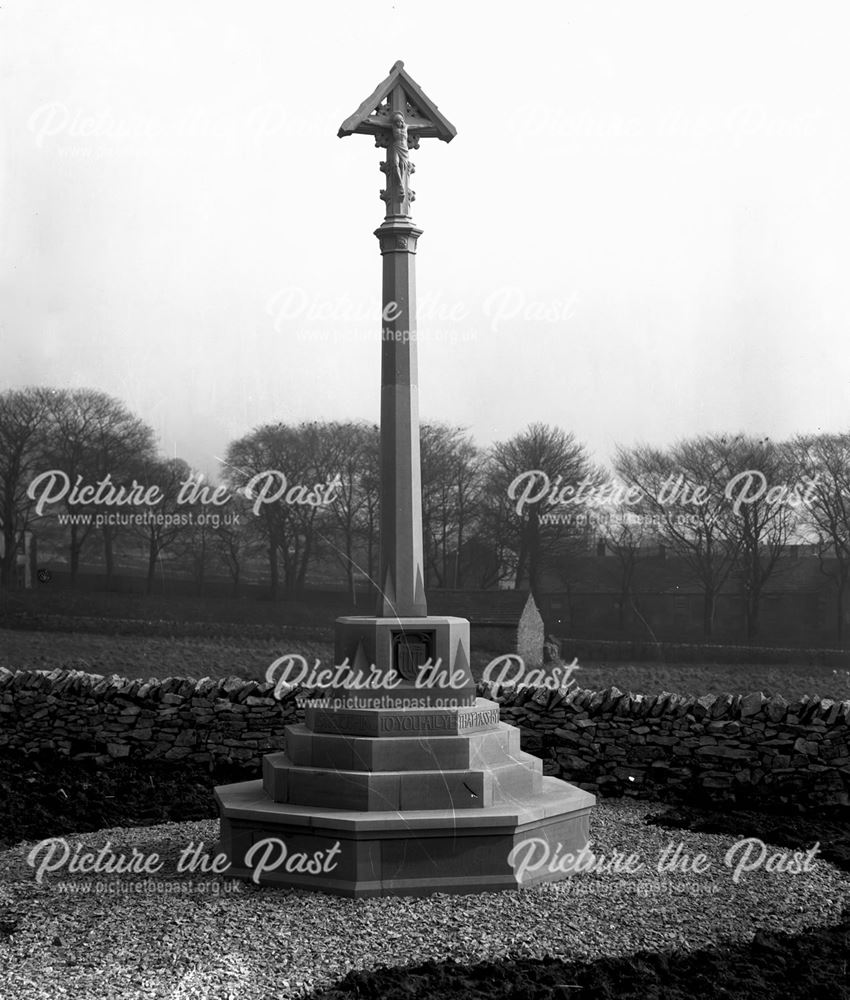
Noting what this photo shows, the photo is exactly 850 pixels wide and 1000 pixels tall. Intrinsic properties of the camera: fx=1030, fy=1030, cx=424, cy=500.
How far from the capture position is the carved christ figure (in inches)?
337

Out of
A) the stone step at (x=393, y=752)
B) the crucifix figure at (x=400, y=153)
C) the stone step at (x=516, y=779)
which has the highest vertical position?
the crucifix figure at (x=400, y=153)

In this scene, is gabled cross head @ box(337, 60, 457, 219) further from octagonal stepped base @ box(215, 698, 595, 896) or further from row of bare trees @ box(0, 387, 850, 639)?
row of bare trees @ box(0, 387, 850, 639)

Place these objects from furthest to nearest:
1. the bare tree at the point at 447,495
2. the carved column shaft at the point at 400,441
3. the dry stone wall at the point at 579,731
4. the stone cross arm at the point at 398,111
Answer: the bare tree at the point at 447,495, the dry stone wall at the point at 579,731, the stone cross arm at the point at 398,111, the carved column shaft at the point at 400,441

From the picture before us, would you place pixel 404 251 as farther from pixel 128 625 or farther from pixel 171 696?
pixel 128 625

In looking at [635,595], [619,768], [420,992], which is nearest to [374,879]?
[420,992]

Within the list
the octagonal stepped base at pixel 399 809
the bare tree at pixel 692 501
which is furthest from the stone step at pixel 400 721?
the bare tree at pixel 692 501

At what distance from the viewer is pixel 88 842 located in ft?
28.9

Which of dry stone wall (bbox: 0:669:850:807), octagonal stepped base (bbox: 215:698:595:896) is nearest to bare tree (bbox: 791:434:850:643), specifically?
dry stone wall (bbox: 0:669:850:807)

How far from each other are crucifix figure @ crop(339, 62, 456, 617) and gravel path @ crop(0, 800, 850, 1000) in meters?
2.41

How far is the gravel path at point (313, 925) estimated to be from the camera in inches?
219

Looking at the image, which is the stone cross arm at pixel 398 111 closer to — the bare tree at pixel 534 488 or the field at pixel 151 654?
the bare tree at pixel 534 488

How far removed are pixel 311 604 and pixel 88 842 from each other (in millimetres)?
6455

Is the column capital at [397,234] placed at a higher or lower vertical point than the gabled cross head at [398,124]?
lower

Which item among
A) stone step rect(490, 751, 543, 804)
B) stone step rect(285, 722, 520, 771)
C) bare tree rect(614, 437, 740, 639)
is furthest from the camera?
bare tree rect(614, 437, 740, 639)
